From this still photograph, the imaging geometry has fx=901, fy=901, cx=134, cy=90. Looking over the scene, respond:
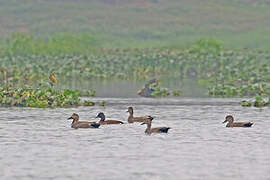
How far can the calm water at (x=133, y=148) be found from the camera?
70.7ft

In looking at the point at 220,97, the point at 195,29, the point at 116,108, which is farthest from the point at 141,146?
the point at 195,29

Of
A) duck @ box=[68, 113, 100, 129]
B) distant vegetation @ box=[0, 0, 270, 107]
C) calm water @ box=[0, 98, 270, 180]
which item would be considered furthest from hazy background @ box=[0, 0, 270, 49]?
duck @ box=[68, 113, 100, 129]

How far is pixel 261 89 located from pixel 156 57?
2505 centimetres

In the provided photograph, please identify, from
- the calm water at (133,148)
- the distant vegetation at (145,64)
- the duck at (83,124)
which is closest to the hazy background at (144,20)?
the distant vegetation at (145,64)

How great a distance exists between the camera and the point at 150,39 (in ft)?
348

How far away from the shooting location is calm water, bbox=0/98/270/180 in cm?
2156

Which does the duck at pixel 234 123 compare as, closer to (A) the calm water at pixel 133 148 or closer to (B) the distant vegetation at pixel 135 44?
(A) the calm water at pixel 133 148

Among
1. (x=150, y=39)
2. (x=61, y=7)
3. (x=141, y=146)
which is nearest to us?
(x=141, y=146)

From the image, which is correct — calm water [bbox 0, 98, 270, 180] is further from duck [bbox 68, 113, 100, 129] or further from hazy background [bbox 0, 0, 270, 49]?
hazy background [bbox 0, 0, 270, 49]

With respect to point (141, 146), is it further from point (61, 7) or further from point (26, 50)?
point (61, 7)

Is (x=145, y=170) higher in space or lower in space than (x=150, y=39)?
lower

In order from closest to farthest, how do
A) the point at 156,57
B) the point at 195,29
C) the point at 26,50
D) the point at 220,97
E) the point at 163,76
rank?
1. the point at 220,97
2. the point at 163,76
3. the point at 156,57
4. the point at 26,50
5. the point at 195,29

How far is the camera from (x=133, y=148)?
25344 millimetres

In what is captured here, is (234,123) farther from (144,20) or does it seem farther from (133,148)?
(144,20)
